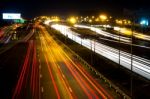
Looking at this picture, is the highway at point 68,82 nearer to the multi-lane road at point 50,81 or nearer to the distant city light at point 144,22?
the multi-lane road at point 50,81

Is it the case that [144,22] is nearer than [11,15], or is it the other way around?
[144,22]

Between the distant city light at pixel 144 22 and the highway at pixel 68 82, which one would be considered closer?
the highway at pixel 68 82

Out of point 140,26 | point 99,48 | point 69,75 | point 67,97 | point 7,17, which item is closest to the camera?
point 67,97

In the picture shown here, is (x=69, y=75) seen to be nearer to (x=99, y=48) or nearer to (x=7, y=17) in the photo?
(x=99, y=48)

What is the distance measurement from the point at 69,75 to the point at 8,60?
1080 inches

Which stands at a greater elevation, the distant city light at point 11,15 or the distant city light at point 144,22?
the distant city light at point 11,15

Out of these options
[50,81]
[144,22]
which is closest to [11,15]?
[144,22]

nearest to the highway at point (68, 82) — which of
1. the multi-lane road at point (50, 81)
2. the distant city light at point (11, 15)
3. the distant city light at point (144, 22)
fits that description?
the multi-lane road at point (50, 81)

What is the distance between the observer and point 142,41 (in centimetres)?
9388

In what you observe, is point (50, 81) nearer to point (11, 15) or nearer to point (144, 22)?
point (144, 22)

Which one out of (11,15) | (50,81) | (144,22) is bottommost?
(50,81)

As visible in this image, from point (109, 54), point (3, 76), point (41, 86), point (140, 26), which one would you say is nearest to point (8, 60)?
point (3, 76)

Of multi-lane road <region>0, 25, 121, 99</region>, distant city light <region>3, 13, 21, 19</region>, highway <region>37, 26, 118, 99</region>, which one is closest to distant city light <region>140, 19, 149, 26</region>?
multi-lane road <region>0, 25, 121, 99</region>

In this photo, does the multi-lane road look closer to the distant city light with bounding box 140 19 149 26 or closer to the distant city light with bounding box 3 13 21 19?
the distant city light with bounding box 140 19 149 26
